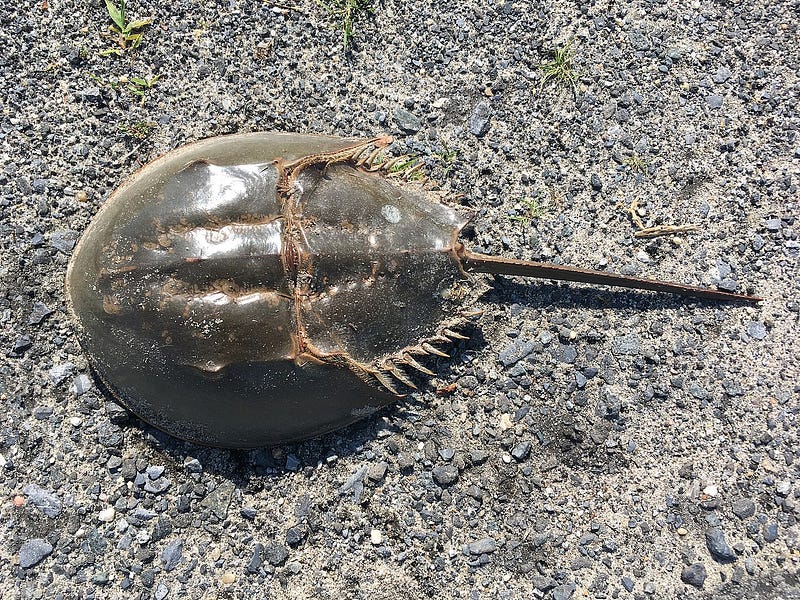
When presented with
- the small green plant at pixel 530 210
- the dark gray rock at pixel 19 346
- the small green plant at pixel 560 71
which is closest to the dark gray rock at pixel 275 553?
the dark gray rock at pixel 19 346

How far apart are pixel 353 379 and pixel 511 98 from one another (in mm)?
1618

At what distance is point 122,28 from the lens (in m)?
2.89

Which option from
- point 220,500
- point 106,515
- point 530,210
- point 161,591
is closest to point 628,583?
point 530,210

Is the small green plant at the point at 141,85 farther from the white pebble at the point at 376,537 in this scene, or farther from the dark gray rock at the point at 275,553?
the white pebble at the point at 376,537

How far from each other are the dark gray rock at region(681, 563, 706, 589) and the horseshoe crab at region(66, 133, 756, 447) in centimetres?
141

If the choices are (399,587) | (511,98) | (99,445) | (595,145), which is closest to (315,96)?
(511,98)

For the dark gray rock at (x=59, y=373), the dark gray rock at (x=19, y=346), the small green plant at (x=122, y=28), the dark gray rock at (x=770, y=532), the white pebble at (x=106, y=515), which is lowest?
the dark gray rock at (x=770, y=532)

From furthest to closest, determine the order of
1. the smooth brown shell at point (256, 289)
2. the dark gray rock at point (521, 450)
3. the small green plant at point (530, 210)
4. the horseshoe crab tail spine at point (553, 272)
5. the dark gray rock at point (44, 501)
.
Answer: the small green plant at point (530, 210)
the dark gray rock at point (521, 450)
the dark gray rock at point (44, 501)
the horseshoe crab tail spine at point (553, 272)
the smooth brown shell at point (256, 289)

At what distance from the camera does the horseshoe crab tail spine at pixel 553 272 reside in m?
2.57

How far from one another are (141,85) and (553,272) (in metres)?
2.14

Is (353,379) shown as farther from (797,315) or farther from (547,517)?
(797,315)

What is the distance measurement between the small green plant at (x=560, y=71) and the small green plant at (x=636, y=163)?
1.47 ft

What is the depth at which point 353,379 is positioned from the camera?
2410 millimetres

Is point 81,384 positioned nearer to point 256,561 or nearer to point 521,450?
point 256,561
